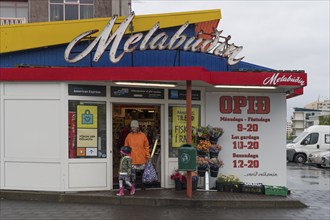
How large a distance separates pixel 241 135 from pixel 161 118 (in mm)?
2316

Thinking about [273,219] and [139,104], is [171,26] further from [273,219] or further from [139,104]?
[273,219]

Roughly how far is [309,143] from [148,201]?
1950cm

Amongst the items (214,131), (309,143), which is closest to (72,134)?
(214,131)

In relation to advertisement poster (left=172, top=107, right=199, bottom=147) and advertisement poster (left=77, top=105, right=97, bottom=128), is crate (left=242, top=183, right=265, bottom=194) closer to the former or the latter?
advertisement poster (left=172, top=107, right=199, bottom=147)

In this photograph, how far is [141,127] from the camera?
13039 millimetres

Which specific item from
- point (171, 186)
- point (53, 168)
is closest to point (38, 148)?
point (53, 168)

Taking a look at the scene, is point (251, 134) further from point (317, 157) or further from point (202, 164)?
point (317, 157)

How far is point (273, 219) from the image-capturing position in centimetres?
920

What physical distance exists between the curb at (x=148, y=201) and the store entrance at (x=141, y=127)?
1.48 metres

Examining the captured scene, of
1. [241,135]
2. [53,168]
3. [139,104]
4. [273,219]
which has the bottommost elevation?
[273,219]

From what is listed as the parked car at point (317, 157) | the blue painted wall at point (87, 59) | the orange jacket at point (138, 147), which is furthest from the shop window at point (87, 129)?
the parked car at point (317, 157)

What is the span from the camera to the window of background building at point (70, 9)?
87.6ft

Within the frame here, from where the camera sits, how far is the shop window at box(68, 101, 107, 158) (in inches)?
433

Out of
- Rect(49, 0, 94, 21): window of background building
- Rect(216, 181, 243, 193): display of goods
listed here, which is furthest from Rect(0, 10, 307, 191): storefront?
Rect(49, 0, 94, 21): window of background building
